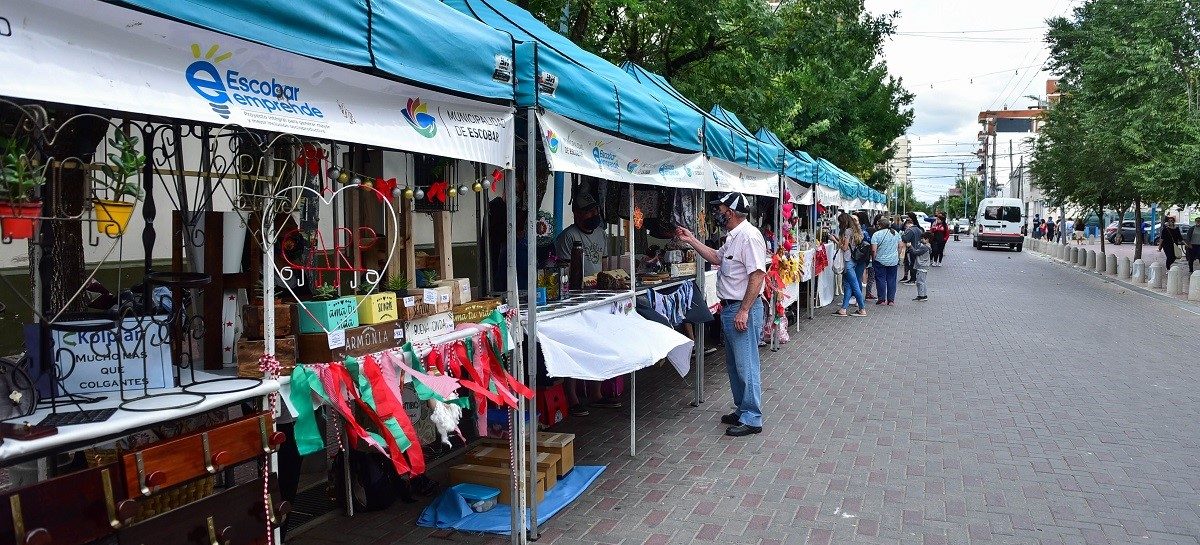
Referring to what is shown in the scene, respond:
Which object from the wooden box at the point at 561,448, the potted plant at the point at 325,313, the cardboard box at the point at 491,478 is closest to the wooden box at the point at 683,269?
the wooden box at the point at 561,448

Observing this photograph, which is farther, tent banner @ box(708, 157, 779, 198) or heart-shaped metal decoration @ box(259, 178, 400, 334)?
tent banner @ box(708, 157, 779, 198)

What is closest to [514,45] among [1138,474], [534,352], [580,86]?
[580,86]

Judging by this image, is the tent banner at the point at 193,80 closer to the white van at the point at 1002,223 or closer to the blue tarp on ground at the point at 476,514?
the blue tarp on ground at the point at 476,514

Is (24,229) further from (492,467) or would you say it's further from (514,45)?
(492,467)

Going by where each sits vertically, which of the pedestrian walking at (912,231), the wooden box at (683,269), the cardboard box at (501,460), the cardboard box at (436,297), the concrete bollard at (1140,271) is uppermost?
the pedestrian walking at (912,231)

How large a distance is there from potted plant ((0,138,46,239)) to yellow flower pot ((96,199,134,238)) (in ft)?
0.88

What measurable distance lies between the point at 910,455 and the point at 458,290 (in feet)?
12.5

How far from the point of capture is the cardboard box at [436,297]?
389 centimetres

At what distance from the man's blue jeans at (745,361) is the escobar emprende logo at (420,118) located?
140 inches

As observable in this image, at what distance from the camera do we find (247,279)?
3.38 metres

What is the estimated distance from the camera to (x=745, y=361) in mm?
6594

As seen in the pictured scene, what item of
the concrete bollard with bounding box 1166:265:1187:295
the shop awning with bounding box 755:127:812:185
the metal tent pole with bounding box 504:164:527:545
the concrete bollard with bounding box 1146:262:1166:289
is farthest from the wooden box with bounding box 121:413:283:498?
the concrete bollard with bounding box 1146:262:1166:289

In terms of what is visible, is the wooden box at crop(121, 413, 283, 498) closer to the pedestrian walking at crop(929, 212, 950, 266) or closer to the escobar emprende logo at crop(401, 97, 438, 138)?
the escobar emprende logo at crop(401, 97, 438, 138)

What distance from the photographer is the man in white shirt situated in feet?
21.2
